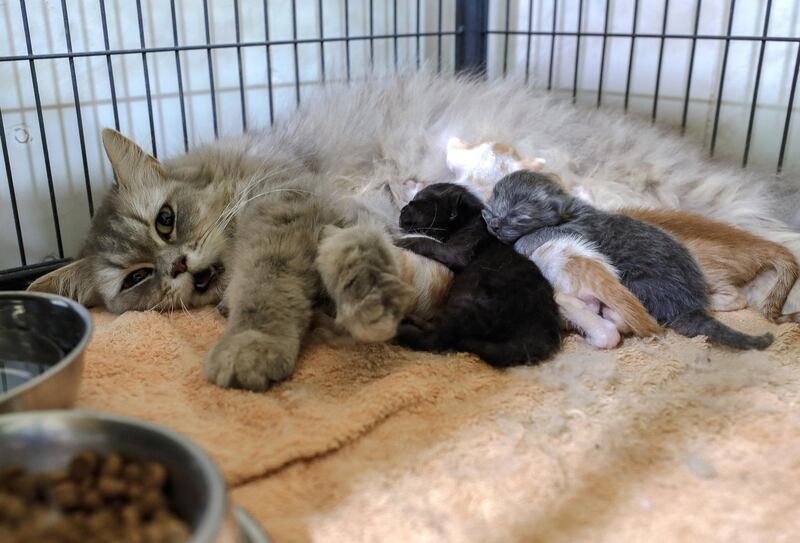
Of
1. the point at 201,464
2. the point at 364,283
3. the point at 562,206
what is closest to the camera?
the point at 201,464

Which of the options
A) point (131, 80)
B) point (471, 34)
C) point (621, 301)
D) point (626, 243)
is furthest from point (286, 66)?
point (621, 301)

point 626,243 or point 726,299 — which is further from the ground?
point 626,243

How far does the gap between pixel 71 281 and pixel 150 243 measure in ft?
0.96

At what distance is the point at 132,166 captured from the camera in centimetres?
169

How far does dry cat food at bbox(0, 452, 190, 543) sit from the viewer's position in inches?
27.8

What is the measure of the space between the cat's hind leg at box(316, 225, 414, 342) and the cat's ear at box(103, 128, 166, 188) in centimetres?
63

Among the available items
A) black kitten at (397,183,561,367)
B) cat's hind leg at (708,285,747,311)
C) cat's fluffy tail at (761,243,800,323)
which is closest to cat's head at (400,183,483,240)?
black kitten at (397,183,561,367)

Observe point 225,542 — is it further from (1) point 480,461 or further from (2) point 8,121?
(2) point 8,121

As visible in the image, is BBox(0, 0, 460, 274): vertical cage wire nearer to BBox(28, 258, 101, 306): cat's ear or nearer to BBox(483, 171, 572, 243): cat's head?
BBox(28, 258, 101, 306): cat's ear

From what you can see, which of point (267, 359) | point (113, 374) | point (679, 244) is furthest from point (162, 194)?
point (679, 244)

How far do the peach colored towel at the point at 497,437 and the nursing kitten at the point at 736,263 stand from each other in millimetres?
169

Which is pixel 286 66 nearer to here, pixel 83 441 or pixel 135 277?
pixel 135 277

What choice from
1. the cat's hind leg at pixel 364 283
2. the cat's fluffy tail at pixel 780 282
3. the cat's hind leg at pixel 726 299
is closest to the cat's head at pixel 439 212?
the cat's hind leg at pixel 364 283

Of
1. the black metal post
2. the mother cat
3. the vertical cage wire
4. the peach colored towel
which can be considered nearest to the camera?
the peach colored towel
